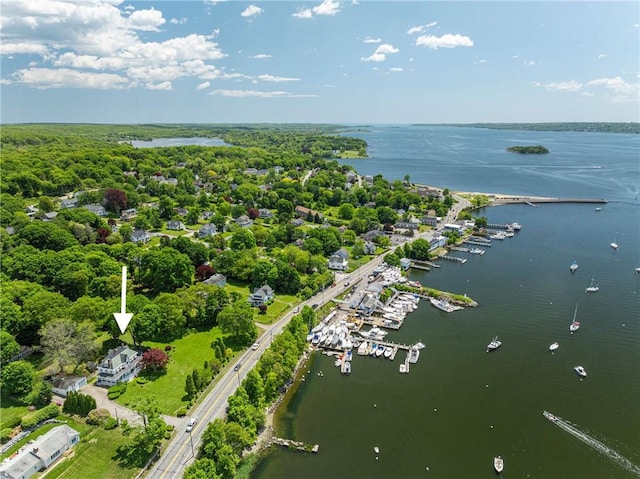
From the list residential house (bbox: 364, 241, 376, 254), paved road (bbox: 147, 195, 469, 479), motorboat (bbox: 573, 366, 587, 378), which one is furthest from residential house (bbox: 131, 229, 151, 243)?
motorboat (bbox: 573, 366, 587, 378)

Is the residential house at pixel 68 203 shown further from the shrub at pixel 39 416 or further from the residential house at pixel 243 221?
the shrub at pixel 39 416

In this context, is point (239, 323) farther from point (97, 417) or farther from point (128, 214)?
point (128, 214)

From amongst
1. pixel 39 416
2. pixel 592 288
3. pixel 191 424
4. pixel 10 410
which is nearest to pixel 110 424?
pixel 39 416

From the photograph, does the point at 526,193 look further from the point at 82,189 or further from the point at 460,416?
the point at 82,189

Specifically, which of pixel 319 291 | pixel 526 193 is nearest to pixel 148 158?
pixel 319 291

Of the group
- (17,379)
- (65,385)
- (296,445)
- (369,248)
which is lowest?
(296,445)

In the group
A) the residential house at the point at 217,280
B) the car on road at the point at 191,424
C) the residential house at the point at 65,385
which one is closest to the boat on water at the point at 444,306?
the residential house at the point at 217,280
